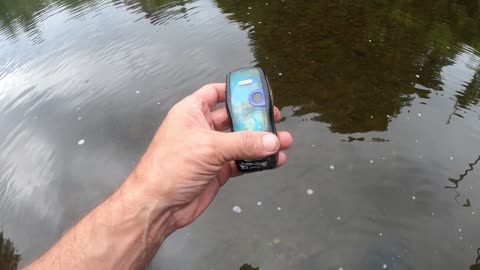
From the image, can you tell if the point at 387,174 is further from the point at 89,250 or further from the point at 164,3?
the point at 164,3

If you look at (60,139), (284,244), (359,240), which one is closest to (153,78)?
(60,139)

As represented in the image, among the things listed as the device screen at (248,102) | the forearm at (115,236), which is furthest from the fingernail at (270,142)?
the forearm at (115,236)

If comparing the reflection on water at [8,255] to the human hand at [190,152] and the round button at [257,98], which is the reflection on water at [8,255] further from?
the round button at [257,98]

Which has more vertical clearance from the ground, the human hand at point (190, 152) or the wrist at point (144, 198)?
the human hand at point (190, 152)

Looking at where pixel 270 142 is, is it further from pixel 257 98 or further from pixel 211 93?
pixel 211 93

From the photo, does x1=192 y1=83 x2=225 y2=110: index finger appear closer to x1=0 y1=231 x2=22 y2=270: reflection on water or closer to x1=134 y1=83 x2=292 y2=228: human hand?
x1=134 y1=83 x2=292 y2=228: human hand

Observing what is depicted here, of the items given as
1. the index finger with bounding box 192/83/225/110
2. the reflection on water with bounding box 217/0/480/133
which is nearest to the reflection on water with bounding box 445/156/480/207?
the reflection on water with bounding box 217/0/480/133

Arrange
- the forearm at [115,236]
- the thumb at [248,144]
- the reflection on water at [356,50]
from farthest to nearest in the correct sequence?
the reflection on water at [356,50] → the forearm at [115,236] → the thumb at [248,144]

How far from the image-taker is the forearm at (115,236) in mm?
1809

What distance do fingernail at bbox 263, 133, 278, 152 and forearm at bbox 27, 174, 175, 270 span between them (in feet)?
1.97

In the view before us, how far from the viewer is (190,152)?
1781 millimetres

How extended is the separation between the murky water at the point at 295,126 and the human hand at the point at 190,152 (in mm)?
1422

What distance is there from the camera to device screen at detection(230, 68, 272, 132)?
185 cm

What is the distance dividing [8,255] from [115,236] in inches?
89.4
